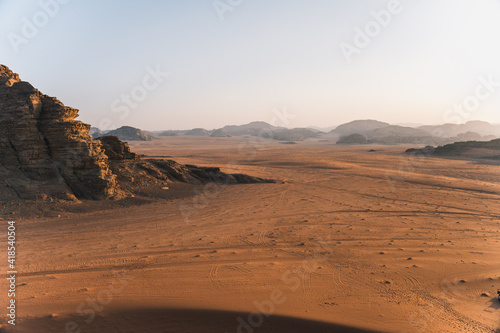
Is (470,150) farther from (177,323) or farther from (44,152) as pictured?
(44,152)

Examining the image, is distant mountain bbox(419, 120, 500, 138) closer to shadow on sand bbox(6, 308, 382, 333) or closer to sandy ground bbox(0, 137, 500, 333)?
sandy ground bbox(0, 137, 500, 333)

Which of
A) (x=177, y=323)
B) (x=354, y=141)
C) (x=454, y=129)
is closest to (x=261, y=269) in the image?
(x=177, y=323)

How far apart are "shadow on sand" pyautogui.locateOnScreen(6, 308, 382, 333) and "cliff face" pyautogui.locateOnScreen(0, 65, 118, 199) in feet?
30.3

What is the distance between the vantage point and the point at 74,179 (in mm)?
13445

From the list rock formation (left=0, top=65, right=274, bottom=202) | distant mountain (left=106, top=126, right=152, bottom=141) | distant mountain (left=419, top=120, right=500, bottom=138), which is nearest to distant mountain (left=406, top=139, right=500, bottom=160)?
rock formation (left=0, top=65, right=274, bottom=202)

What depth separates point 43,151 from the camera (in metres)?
13.0

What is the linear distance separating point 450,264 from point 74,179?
604 inches

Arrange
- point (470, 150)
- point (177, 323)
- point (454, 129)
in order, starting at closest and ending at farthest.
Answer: point (177, 323) → point (470, 150) → point (454, 129)

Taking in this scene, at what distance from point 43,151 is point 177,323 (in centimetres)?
1215

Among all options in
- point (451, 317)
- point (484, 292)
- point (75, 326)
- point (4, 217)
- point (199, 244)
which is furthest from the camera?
point (4, 217)

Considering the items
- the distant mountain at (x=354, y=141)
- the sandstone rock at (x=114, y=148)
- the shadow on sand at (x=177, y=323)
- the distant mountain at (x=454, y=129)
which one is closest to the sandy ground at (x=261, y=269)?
the shadow on sand at (x=177, y=323)

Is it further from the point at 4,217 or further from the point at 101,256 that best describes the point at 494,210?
the point at 4,217

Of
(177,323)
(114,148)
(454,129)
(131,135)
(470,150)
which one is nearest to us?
(177,323)

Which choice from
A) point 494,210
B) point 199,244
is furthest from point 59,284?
point 494,210
